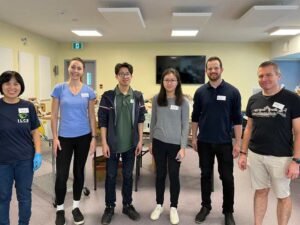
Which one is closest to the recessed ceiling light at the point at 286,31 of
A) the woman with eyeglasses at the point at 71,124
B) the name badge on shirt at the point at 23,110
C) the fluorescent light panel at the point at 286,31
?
the fluorescent light panel at the point at 286,31

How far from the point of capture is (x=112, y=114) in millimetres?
2449

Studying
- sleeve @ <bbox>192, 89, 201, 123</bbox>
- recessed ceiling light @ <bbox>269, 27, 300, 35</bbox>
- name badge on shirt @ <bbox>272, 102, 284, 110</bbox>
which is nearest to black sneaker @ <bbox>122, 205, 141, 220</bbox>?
sleeve @ <bbox>192, 89, 201, 123</bbox>

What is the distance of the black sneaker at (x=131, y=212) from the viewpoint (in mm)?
2604

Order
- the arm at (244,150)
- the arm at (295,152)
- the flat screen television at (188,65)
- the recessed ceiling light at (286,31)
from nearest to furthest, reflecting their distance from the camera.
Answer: the arm at (295,152) → the arm at (244,150) → the recessed ceiling light at (286,31) → the flat screen television at (188,65)

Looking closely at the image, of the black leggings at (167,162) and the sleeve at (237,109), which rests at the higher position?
the sleeve at (237,109)

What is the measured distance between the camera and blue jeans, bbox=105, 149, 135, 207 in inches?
98.3

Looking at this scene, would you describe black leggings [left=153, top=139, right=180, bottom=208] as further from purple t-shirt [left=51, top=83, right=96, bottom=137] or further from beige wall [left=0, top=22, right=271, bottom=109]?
beige wall [left=0, top=22, right=271, bottom=109]

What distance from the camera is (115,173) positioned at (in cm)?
252

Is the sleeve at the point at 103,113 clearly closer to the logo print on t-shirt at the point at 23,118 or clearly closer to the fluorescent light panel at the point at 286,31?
the logo print on t-shirt at the point at 23,118

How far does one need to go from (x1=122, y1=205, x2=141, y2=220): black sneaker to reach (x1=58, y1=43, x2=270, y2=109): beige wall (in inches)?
228

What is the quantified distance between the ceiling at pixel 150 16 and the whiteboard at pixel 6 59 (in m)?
0.59

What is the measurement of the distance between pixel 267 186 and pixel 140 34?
214 inches

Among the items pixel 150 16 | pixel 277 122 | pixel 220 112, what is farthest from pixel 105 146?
pixel 150 16

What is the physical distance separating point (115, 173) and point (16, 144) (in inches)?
35.9
